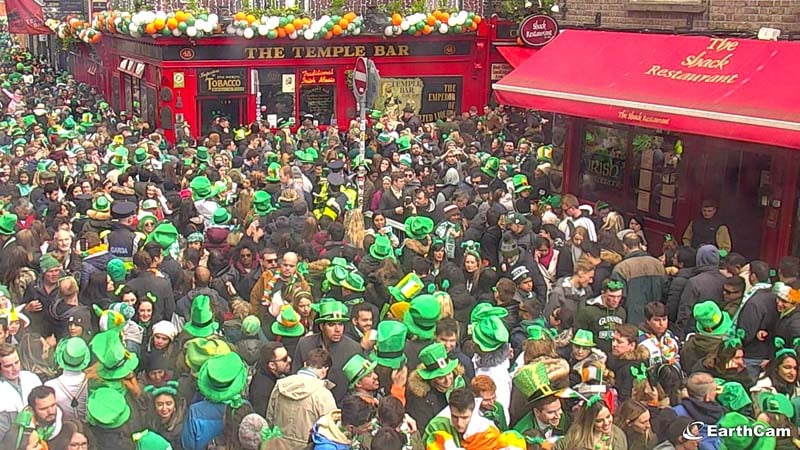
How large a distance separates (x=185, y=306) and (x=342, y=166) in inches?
243

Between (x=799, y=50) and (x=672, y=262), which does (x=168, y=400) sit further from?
(x=799, y=50)

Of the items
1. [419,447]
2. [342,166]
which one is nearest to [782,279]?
[419,447]

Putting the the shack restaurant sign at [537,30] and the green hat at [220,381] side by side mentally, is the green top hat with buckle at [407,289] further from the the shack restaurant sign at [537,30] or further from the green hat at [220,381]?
the the shack restaurant sign at [537,30]

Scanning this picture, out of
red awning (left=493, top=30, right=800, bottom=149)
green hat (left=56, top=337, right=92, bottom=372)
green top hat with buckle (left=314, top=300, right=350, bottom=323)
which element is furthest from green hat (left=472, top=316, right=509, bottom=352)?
red awning (left=493, top=30, right=800, bottom=149)

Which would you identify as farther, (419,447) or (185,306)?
(185,306)

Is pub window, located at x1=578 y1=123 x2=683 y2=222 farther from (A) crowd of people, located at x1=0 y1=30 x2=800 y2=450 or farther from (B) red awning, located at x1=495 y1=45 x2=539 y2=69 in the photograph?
(B) red awning, located at x1=495 y1=45 x2=539 y2=69

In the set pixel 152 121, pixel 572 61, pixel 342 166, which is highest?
pixel 572 61

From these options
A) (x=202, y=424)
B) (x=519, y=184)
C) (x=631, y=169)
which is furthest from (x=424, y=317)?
(x=631, y=169)

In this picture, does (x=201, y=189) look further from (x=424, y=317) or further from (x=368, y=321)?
(x=424, y=317)

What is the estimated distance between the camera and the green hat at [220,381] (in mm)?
5879

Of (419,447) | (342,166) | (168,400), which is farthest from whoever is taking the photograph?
(342,166)

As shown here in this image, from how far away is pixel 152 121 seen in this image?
23.6 m

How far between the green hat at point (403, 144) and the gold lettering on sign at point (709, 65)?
4.27m

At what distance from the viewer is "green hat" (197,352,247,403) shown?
5879 mm
